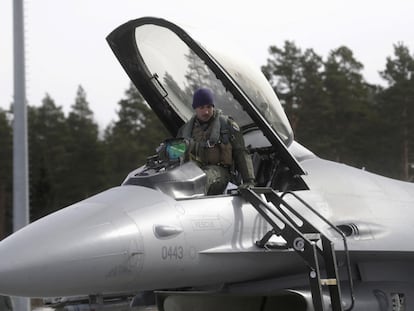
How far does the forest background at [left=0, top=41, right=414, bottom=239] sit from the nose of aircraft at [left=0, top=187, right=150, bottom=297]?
102 feet

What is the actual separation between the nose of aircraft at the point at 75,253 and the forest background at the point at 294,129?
31200 mm

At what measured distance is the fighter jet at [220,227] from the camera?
4609mm

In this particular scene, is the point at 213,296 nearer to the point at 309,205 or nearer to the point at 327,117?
the point at 309,205

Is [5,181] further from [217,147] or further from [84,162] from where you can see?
[217,147]

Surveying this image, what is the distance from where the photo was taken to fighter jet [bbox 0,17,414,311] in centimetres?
461

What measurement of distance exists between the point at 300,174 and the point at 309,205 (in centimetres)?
34

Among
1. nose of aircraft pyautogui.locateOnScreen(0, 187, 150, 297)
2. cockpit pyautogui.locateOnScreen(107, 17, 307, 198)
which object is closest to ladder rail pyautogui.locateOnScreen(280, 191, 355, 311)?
cockpit pyautogui.locateOnScreen(107, 17, 307, 198)

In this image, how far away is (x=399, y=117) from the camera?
38844 mm

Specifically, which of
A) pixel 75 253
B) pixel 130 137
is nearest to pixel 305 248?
pixel 75 253

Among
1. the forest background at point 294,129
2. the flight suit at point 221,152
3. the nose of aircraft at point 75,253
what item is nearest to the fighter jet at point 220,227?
the nose of aircraft at point 75,253

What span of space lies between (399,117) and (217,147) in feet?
114

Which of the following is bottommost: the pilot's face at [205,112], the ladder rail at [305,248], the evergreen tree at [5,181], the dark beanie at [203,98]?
the evergreen tree at [5,181]

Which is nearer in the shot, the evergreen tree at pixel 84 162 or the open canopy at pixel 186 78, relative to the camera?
the open canopy at pixel 186 78

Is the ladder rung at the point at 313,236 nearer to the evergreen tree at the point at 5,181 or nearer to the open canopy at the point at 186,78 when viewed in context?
the open canopy at the point at 186,78
